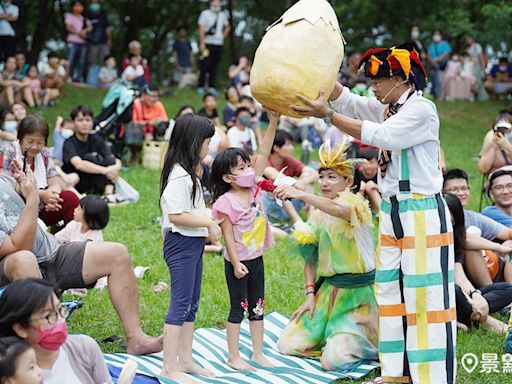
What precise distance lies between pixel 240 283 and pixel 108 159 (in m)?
5.16

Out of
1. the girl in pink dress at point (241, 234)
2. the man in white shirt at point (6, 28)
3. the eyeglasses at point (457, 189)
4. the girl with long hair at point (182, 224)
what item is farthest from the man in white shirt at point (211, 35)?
the girl with long hair at point (182, 224)

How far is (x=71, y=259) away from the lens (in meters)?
5.29

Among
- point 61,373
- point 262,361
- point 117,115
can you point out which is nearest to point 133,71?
point 117,115

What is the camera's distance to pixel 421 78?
4.80 meters

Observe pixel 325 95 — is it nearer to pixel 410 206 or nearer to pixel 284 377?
pixel 410 206

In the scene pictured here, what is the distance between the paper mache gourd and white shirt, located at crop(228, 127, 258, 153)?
660cm

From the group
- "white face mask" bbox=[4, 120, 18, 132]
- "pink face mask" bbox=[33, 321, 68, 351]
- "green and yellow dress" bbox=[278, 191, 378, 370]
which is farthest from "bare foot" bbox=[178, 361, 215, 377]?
"white face mask" bbox=[4, 120, 18, 132]

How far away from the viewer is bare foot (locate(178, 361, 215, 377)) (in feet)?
16.9

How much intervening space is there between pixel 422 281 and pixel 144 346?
178 centimetres

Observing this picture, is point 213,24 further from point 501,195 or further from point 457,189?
point 457,189

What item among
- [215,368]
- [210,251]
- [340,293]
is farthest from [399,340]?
[210,251]

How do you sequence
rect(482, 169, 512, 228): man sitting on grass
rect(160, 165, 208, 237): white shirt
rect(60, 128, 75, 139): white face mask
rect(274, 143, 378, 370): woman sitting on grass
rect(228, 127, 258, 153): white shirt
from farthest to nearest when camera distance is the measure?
rect(228, 127, 258, 153): white shirt < rect(60, 128, 75, 139): white face mask < rect(482, 169, 512, 228): man sitting on grass < rect(274, 143, 378, 370): woman sitting on grass < rect(160, 165, 208, 237): white shirt

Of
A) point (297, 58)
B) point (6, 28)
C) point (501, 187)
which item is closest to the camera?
point (297, 58)

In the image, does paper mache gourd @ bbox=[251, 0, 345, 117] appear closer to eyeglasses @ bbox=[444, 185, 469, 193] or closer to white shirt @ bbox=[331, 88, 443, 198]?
white shirt @ bbox=[331, 88, 443, 198]
